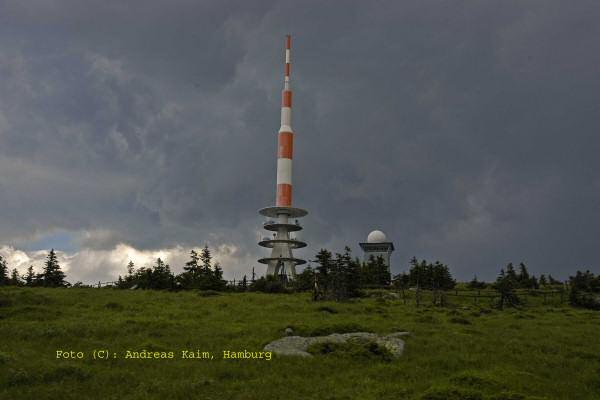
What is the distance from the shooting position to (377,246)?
108 m

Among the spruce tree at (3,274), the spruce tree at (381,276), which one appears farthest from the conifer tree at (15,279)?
the spruce tree at (381,276)

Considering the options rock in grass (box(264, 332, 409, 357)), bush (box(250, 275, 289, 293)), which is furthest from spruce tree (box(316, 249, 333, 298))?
rock in grass (box(264, 332, 409, 357))

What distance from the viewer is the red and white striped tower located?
3332 inches

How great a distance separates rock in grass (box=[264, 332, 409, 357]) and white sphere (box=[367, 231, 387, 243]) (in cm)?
8278

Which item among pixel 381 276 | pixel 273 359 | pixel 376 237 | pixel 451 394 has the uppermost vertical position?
pixel 376 237

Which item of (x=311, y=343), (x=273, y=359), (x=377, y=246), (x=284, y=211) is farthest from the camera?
(x=377, y=246)

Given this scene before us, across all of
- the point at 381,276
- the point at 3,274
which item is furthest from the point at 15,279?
the point at 381,276

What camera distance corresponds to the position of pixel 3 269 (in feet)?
221

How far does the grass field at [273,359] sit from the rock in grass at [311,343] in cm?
60

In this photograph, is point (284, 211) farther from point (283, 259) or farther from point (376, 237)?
point (376, 237)

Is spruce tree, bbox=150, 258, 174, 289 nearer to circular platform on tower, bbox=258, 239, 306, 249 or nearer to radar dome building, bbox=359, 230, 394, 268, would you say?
circular platform on tower, bbox=258, 239, 306, 249

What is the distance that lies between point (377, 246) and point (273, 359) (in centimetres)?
8645

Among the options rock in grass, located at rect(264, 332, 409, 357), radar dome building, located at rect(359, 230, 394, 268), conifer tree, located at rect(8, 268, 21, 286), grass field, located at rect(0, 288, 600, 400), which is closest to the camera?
grass field, located at rect(0, 288, 600, 400)

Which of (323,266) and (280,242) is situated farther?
(280,242)
